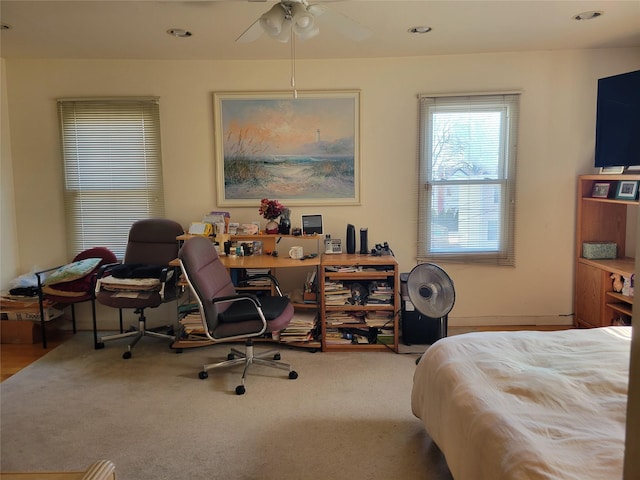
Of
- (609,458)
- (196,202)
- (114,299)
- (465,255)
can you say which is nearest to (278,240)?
(196,202)

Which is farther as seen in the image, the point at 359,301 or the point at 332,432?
the point at 359,301

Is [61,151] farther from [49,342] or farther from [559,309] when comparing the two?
[559,309]

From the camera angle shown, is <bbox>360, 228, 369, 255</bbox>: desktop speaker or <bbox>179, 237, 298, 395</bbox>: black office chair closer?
<bbox>179, 237, 298, 395</bbox>: black office chair

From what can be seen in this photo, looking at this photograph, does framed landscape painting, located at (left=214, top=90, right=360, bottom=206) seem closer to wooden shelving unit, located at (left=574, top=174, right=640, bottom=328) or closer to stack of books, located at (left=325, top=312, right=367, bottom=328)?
stack of books, located at (left=325, top=312, right=367, bottom=328)

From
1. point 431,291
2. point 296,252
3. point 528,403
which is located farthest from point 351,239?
point 528,403

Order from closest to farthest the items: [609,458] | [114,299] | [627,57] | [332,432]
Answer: [609,458] → [332,432] → [114,299] → [627,57]

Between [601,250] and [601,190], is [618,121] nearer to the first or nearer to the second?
[601,190]

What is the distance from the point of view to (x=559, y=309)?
14.5 ft

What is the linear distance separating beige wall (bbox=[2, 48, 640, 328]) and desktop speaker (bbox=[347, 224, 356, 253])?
0.28 meters

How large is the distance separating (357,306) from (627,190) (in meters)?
2.39

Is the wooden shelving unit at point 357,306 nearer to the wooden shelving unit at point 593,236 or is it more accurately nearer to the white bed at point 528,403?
the white bed at point 528,403

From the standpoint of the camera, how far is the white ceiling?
3018 millimetres

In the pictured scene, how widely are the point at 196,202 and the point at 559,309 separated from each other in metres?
3.64

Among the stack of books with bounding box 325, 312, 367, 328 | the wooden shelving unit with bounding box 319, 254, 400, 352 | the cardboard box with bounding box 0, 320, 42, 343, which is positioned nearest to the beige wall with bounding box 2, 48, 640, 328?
the cardboard box with bounding box 0, 320, 42, 343
